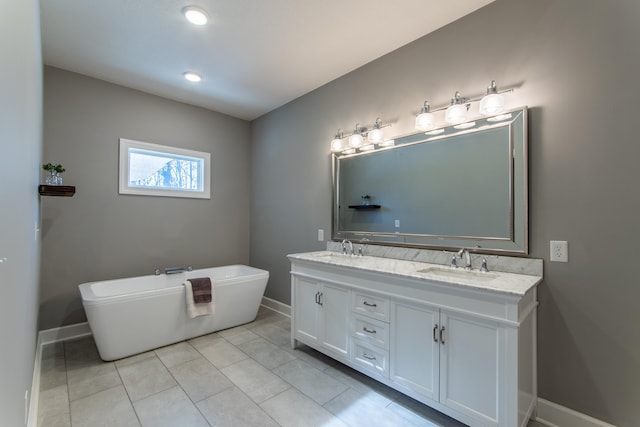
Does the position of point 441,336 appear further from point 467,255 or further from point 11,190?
point 11,190

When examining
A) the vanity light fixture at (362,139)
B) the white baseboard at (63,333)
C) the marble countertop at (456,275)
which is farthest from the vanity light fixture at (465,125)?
the white baseboard at (63,333)

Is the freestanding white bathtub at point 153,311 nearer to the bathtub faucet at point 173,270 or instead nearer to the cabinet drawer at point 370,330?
the bathtub faucet at point 173,270

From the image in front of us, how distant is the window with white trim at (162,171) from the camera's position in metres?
3.43

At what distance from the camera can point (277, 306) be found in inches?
153

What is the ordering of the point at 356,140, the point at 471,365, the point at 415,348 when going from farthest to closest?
the point at 356,140
the point at 415,348
the point at 471,365

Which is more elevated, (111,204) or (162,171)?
(162,171)

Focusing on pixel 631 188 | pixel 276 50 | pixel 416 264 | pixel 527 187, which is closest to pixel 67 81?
pixel 276 50

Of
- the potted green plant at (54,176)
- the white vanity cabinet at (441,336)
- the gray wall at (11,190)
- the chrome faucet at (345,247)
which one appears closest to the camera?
the gray wall at (11,190)

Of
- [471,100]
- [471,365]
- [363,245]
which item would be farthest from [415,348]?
[471,100]

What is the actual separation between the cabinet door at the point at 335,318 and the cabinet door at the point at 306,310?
0.28 ft

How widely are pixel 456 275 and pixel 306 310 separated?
51.7 inches

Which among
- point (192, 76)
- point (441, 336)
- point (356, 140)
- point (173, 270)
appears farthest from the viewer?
point (173, 270)

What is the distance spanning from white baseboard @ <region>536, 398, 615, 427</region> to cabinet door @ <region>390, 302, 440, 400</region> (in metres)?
0.70

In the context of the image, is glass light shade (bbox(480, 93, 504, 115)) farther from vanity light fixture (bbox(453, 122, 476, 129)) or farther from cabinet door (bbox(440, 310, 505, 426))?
cabinet door (bbox(440, 310, 505, 426))
